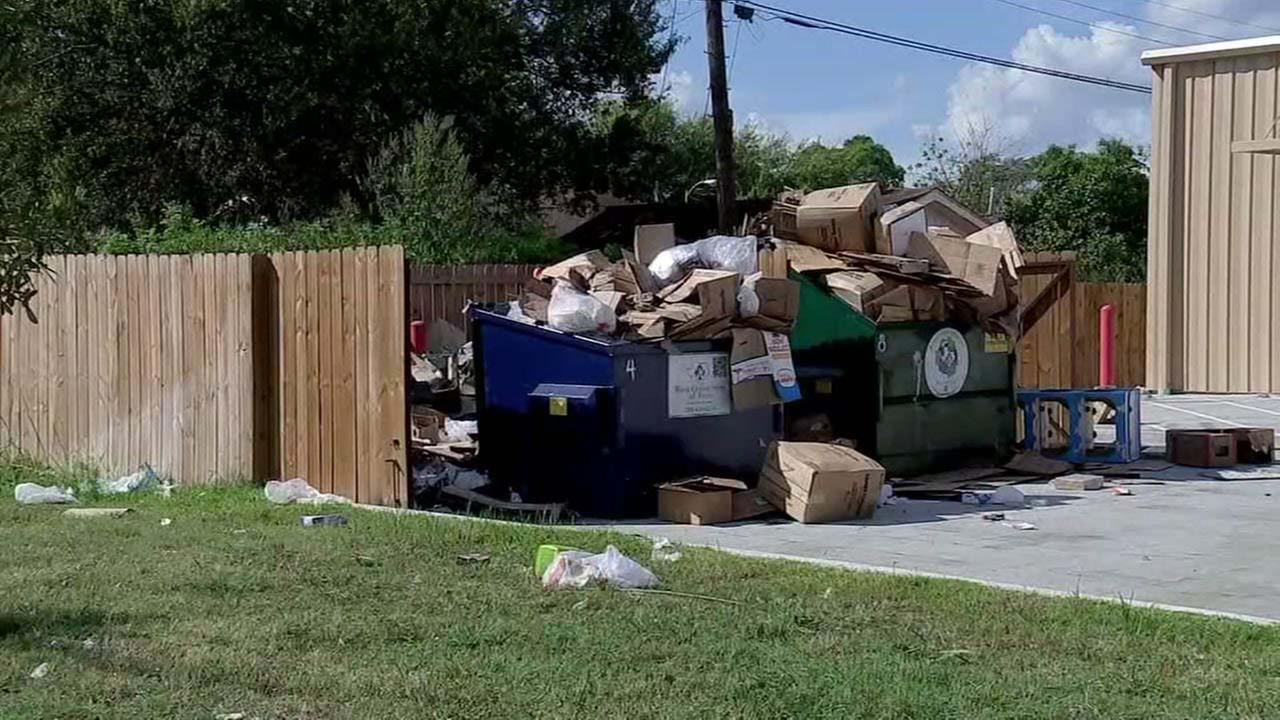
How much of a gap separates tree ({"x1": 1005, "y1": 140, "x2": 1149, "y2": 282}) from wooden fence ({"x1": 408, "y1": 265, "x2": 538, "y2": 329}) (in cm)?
2250

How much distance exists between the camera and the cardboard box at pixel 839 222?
13.1 m

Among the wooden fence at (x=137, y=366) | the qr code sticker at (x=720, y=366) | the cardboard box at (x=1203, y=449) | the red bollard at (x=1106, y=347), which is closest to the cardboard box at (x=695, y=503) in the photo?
the qr code sticker at (x=720, y=366)

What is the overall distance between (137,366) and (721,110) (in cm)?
1393

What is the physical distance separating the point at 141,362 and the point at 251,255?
1540mm

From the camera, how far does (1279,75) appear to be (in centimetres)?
2128

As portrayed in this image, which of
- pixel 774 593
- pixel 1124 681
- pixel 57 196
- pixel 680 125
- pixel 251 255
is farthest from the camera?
pixel 680 125

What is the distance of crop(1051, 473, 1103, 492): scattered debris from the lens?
12.4 m

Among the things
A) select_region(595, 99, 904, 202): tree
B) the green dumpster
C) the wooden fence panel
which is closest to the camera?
the wooden fence panel

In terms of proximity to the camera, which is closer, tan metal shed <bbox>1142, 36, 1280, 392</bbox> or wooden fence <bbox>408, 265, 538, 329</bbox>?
wooden fence <bbox>408, 265, 538, 329</bbox>

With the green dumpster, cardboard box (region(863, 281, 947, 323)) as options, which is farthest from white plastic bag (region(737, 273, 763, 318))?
cardboard box (region(863, 281, 947, 323))

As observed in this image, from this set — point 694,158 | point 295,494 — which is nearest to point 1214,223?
point 295,494

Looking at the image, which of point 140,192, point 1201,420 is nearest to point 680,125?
point 140,192

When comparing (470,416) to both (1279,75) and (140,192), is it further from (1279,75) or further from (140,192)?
(140,192)

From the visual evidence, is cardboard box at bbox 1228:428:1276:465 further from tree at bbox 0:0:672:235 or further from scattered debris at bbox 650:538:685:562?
tree at bbox 0:0:672:235
